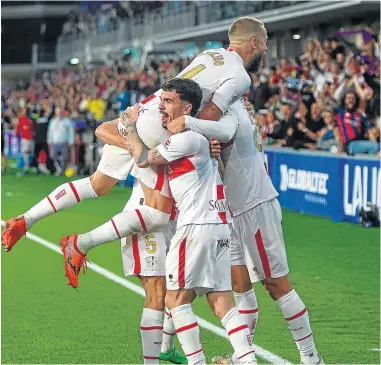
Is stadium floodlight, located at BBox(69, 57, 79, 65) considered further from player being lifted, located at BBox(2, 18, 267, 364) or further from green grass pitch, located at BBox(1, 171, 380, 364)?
player being lifted, located at BBox(2, 18, 267, 364)

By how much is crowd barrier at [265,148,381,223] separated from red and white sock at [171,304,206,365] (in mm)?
9931

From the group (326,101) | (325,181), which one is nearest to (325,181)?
(325,181)

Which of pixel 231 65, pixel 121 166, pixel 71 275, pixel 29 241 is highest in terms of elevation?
pixel 231 65

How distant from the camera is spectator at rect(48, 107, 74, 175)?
31906mm

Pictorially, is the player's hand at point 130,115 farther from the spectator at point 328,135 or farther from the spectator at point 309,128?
the spectator at point 309,128

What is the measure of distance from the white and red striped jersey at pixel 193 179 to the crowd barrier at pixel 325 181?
983 centimetres

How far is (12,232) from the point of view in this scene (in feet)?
25.4

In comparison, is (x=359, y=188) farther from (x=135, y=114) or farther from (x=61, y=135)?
(x=61, y=135)

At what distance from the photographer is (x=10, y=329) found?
32.0ft

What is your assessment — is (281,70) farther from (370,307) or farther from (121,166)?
(121,166)

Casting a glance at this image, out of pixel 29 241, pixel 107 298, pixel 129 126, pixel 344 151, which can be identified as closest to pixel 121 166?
pixel 129 126

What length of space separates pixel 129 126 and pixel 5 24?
9725cm

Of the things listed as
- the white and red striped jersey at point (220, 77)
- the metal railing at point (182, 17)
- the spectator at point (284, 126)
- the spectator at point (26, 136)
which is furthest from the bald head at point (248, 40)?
the spectator at point (26, 136)

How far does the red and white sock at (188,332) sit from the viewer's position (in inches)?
279
